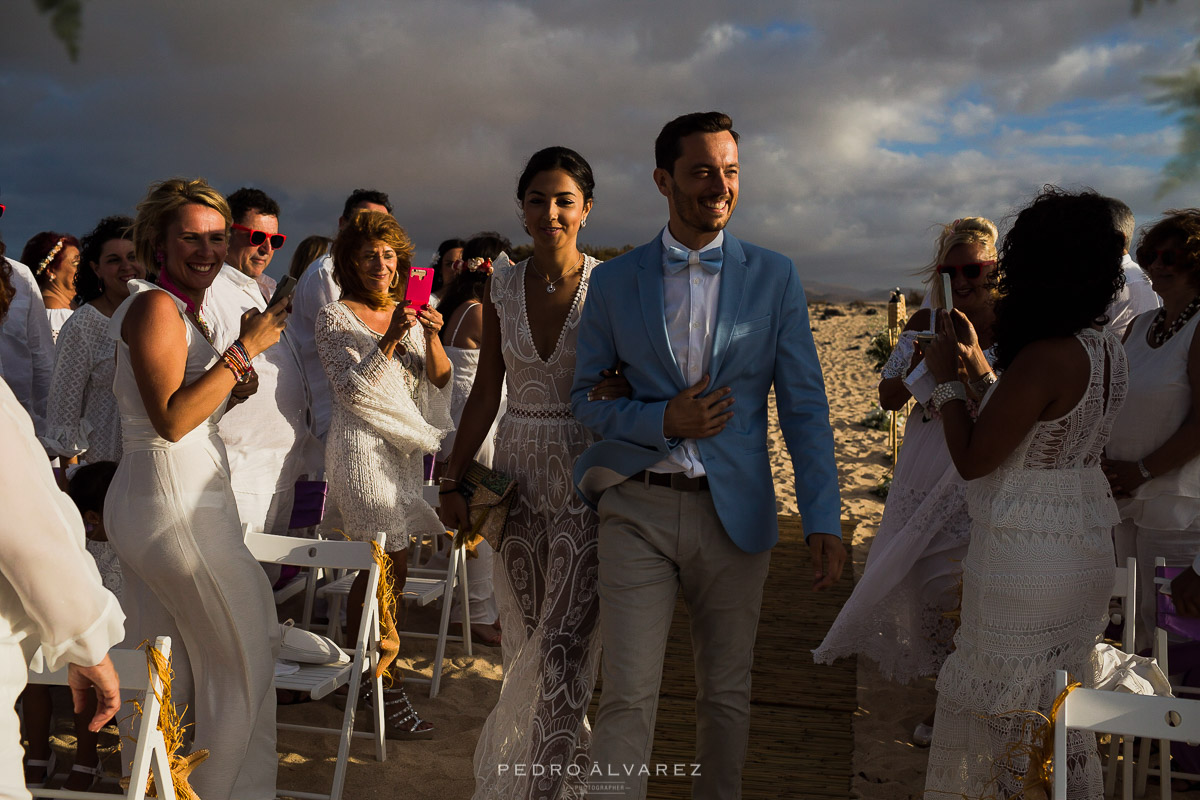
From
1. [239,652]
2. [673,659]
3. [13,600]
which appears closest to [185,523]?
[239,652]

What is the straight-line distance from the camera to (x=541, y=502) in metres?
3.45

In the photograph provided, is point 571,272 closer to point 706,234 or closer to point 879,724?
point 706,234

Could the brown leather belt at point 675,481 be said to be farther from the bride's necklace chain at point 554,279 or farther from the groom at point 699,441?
the bride's necklace chain at point 554,279

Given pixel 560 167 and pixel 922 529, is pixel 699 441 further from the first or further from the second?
pixel 922 529

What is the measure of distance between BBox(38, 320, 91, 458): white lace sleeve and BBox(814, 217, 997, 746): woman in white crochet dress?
3.69 metres

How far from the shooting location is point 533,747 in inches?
129

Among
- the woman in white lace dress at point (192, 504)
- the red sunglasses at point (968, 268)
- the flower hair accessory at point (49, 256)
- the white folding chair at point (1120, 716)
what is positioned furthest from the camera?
the flower hair accessory at point (49, 256)

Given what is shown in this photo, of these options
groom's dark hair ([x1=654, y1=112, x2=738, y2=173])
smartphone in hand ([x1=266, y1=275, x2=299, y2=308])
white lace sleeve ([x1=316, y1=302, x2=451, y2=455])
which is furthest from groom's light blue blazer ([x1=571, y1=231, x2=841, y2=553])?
white lace sleeve ([x1=316, y1=302, x2=451, y2=455])

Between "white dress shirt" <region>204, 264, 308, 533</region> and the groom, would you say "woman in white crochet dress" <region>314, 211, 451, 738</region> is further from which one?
the groom

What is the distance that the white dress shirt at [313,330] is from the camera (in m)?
5.71

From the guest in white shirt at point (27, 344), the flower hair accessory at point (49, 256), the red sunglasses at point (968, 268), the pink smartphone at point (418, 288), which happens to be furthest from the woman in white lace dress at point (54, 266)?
the red sunglasses at point (968, 268)

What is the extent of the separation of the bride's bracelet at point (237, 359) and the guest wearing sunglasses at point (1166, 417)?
3.37 m

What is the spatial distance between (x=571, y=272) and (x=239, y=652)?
5.77 feet

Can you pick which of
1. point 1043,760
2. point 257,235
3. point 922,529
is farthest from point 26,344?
point 1043,760
